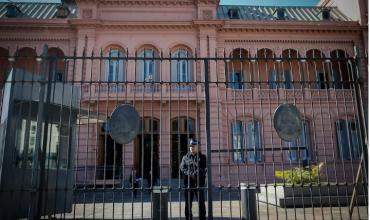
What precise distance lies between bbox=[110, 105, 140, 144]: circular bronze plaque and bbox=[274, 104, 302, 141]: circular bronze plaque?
243cm

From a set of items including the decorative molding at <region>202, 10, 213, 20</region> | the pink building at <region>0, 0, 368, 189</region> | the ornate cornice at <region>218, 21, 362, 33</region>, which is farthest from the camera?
the ornate cornice at <region>218, 21, 362, 33</region>

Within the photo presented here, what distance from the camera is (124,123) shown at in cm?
548

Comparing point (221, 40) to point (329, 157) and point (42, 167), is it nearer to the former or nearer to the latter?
point (329, 157)

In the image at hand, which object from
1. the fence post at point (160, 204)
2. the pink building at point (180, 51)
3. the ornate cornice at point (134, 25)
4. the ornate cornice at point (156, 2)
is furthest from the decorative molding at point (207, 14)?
the fence post at point (160, 204)

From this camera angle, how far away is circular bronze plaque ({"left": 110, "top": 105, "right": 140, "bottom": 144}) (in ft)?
17.9

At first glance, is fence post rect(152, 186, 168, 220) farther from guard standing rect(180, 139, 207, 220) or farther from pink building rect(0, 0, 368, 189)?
pink building rect(0, 0, 368, 189)

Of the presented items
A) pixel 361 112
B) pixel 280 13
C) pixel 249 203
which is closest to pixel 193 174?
pixel 249 203

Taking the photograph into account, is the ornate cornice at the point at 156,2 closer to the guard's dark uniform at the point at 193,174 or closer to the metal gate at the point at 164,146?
the metal gate at the point at 164,146

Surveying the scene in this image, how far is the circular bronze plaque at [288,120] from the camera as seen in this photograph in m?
5.74

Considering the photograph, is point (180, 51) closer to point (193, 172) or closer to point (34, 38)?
point (34, 38)

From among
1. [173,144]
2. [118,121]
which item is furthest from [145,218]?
[173,144]

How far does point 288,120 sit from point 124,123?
2.84 meters

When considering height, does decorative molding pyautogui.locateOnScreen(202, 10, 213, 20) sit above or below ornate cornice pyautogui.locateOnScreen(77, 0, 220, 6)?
below

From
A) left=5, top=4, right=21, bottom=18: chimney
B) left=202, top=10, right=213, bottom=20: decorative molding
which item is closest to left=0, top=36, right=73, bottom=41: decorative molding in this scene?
left=5, top=4, right=21, bottom=18: chimney
